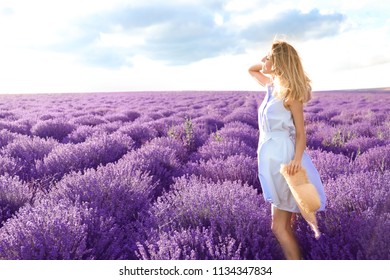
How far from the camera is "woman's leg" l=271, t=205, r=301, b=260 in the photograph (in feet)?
6.97

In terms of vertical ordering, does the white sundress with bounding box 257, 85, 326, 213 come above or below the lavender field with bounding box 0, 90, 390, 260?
above

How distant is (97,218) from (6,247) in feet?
1.69

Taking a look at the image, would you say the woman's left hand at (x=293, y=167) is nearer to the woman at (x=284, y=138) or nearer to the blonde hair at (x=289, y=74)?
the woman at (x=284, y=138)

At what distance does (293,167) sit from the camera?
2.06 meters

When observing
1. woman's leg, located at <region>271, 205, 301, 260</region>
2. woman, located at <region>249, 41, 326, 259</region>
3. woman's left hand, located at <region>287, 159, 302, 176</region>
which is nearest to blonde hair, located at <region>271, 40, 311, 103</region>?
woman, located at <region>249, 41, 326, 259</region>

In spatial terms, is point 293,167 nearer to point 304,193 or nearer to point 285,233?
point 304,193

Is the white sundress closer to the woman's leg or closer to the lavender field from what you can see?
the woman's leg

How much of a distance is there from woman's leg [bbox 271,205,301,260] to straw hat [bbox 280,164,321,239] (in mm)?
→ 182

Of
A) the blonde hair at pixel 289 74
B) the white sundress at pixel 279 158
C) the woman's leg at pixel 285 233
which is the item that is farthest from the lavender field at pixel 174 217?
the blonde hair at pixel 289 74

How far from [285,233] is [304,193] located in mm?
338

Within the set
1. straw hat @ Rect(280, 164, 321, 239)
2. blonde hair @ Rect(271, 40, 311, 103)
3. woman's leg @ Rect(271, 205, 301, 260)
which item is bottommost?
woman's leg @ Rect(271, 205, 301, 260)

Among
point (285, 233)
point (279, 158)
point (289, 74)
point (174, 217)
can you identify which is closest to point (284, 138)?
point (279, 158)
